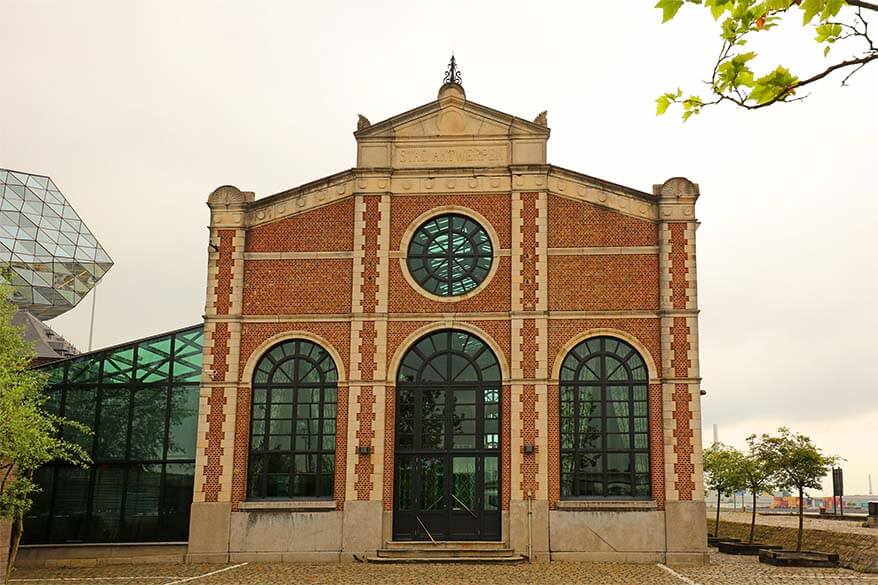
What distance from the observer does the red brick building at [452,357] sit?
2222 cm

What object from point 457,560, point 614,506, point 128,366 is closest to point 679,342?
point 614,506

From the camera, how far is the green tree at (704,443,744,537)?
92.2 feet

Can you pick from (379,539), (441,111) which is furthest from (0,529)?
(441,111)

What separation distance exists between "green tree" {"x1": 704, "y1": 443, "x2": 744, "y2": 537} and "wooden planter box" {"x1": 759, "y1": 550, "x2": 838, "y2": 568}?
5706 mm

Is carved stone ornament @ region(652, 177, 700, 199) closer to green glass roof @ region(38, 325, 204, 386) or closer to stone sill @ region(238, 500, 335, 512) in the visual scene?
stone sill @ region(238, 500, 335, 512)

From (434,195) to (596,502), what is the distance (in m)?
8.54

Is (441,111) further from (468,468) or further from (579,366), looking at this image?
(468,468)

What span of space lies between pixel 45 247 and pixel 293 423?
34871mm

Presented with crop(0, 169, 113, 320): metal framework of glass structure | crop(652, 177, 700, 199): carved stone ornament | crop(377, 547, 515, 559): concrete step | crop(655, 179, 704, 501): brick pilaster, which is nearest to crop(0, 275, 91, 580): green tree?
crop(377, 547, 515, 559): concrete step

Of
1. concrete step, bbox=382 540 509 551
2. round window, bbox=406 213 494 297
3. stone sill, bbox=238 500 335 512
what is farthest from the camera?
round window, bbox=406 213 494 297

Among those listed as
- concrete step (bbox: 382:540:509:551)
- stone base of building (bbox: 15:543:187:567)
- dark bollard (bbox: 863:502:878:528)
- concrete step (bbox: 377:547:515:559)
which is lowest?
stone base of building (bbox: 15:543:187:567)

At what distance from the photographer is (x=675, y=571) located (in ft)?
66.4

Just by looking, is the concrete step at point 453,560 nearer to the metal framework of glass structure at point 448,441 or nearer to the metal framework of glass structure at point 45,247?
the metal framework of glass structure at point 448,441

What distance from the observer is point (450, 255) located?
23.9 m
